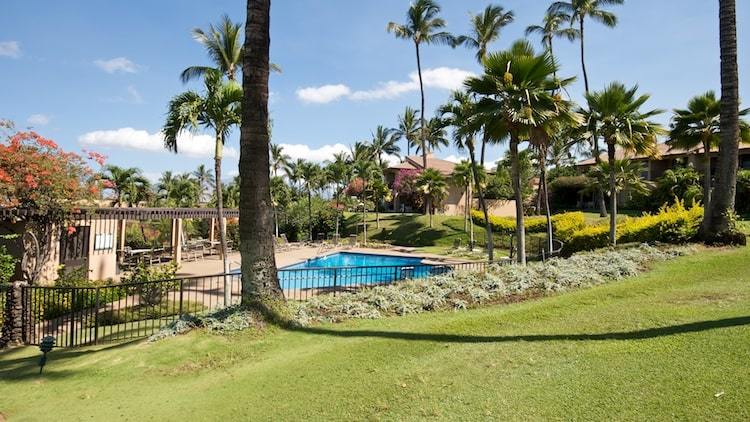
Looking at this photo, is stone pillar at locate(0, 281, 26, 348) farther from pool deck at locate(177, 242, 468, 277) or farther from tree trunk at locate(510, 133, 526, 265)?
tree trunk at locate(510, 133, 526, 265)

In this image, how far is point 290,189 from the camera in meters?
45.4

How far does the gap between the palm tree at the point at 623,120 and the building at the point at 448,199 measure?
2075 centimetres

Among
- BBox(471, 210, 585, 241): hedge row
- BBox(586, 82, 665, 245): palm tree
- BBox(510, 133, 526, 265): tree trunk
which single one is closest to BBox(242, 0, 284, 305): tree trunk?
BBox(510, 133, 526, 265): tree trunk

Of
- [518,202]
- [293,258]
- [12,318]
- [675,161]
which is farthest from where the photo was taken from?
[675,161]

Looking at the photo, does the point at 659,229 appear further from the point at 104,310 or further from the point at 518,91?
the point at 104,310

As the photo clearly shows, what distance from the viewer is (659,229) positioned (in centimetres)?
1431

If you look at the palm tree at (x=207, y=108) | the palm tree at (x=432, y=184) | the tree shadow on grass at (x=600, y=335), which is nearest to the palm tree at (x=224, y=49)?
the palm tree at (x=207, y=108)

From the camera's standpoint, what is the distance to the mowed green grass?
422 centimetres

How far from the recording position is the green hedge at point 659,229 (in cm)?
1334

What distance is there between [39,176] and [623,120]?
674 inches

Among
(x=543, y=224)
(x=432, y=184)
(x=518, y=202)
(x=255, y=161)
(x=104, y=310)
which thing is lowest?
(x=104, y=310)

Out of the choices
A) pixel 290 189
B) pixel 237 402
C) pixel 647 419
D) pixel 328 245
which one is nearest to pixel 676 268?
pixel 647 419

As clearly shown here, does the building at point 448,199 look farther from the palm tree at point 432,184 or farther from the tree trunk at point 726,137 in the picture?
the tree trunk at point 726,137

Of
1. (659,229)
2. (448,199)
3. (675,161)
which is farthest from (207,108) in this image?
(675,161)
